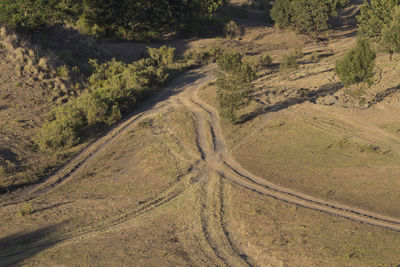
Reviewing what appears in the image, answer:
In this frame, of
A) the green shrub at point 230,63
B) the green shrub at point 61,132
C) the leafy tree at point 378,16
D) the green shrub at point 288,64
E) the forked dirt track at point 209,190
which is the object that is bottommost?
the forked dirt track at point 209,190

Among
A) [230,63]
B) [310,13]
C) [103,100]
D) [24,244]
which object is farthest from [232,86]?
[310,13]

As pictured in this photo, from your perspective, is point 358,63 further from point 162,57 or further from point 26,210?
point 26,210

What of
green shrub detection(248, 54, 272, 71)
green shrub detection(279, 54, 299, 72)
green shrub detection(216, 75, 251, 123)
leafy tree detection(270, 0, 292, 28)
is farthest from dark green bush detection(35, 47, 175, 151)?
leafy tree detection(270, 0, 292, 28)

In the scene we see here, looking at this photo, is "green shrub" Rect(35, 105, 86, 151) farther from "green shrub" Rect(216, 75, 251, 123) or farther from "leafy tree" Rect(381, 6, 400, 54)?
"leafy tree" Rect(381, 6, 400, 54)

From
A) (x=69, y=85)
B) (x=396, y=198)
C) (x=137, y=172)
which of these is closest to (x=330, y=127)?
(x=396, y=198)

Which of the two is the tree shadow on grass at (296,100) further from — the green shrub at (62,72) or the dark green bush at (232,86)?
the green shrub at (62,72)

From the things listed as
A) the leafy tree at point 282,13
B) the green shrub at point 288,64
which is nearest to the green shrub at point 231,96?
the green shrub at point 288,64

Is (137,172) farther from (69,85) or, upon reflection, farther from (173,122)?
(69,85)
